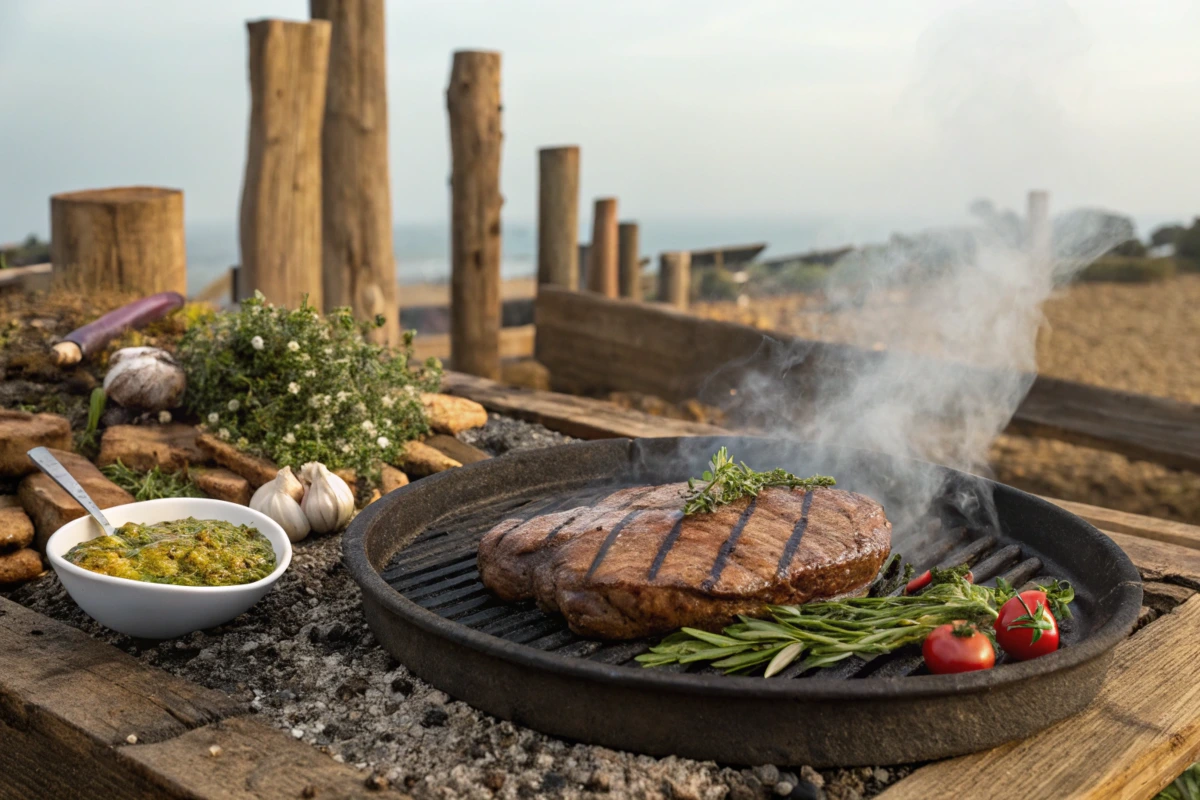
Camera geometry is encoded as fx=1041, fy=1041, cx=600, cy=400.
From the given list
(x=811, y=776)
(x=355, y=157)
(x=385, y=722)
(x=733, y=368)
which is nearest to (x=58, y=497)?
(x=385, y=722)

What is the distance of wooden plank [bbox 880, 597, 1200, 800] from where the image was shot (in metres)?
2.62

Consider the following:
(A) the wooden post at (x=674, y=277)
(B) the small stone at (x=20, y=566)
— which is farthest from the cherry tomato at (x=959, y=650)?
(A) the wooden post at (x=674, y=277)

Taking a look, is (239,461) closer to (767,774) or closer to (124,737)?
(124,737)

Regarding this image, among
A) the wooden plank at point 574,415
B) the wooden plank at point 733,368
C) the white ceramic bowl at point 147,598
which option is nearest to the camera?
the white ceramic bowl at point 147,598

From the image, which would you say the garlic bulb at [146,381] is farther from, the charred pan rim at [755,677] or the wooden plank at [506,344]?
the wooden plank at [506,344]

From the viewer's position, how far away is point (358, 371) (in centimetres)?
513

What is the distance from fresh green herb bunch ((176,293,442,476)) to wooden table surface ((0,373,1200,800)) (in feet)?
4.56

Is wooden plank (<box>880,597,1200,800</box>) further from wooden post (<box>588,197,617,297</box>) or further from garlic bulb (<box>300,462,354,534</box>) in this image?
wooden post (<box>588,197,617,297</box>)

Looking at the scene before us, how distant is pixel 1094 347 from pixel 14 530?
12431mm

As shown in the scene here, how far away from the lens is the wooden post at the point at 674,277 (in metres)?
13.0

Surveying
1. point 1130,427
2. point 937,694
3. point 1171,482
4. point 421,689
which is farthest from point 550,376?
point 937,694

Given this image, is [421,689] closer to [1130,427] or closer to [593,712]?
[593,712]

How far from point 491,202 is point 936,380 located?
4432 millimetres

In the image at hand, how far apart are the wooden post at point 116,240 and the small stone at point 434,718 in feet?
16.1
